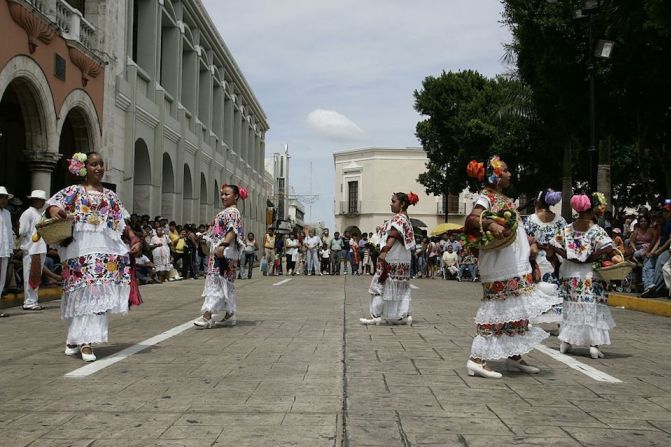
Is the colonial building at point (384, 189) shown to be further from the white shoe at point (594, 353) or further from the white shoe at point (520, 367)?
the white shoe at point (520, 367)

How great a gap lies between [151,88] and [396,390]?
2299 cm

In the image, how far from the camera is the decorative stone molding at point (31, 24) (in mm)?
15695

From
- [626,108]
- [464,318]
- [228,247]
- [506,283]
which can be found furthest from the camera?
[626,108]

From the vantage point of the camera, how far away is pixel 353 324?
33.1 feet

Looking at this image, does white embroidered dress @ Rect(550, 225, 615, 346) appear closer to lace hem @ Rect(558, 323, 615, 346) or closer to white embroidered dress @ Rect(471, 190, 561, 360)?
lace hem @ Rect(558, 323, 615, 346)

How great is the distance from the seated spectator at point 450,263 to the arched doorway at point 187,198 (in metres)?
11.6

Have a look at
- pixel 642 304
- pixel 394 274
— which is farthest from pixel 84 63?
pixel 642 304

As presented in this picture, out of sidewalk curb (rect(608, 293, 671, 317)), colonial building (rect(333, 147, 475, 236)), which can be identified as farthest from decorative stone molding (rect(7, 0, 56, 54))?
colonial building (rect(333, 147, 475, 236))

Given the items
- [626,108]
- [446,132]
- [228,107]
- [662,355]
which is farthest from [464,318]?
[228,107]

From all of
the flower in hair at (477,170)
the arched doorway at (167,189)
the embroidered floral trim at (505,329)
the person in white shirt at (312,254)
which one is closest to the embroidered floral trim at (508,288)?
the embroidered floral trim at (505,329)

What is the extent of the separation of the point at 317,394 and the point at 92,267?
2910mm

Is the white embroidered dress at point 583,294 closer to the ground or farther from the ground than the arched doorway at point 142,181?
closer to the ground

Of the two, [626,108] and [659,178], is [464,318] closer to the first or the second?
[626,108]

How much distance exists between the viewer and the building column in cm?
1716
